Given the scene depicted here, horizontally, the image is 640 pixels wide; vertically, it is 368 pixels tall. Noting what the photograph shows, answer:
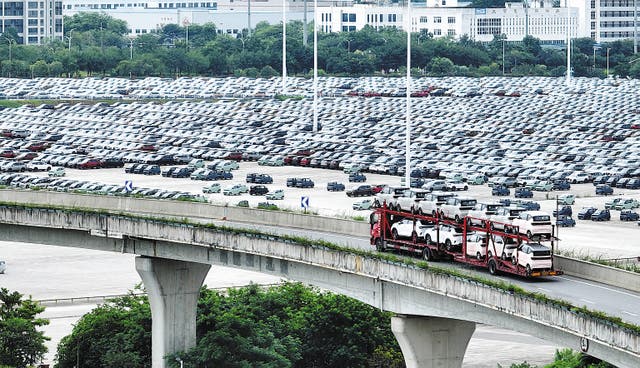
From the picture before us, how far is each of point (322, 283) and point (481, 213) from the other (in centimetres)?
849

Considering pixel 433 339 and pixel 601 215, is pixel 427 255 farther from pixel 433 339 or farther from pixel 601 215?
pixel 601 215

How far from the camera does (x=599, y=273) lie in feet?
197

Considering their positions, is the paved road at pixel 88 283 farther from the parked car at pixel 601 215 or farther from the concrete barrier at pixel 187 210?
the parked car at pixel 601 215

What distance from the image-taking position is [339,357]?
81312 millimetres

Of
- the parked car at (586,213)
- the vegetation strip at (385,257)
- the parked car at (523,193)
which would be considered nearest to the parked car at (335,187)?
the parked car at (523,193)

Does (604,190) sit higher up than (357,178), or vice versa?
(357,178)

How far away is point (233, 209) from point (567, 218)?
45469 millimetres

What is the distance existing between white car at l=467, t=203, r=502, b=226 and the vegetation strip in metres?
2.51

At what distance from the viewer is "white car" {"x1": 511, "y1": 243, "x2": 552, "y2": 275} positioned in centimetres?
5859

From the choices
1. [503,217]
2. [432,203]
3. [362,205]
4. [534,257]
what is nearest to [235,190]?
[362,205]

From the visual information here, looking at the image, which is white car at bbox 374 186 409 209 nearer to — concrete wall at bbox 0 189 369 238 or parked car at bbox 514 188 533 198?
concrete wall at bbox 0 189 369 238

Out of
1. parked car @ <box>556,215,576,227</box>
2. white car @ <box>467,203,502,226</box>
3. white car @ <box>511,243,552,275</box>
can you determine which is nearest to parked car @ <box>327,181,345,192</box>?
parked car @ <box>556,215,576,227</box>

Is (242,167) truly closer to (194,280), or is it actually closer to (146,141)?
(146,141)

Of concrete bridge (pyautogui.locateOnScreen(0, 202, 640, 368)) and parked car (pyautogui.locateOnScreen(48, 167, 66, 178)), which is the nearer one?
concrete bridge (pyautogui.locateOnScreen(0, 202, 640, 368))
